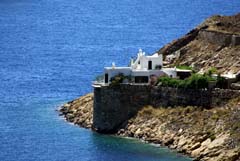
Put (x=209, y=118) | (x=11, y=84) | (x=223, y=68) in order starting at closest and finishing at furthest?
(x=209, y=118) → (x=223, y=68) → (x=11, y=84)

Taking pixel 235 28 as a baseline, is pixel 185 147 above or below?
below

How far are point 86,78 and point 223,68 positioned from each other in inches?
1477

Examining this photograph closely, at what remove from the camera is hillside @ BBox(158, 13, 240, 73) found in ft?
447

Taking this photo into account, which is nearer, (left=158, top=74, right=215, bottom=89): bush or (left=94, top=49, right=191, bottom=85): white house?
(left=158, top=74, right=215, bottom=89): bush

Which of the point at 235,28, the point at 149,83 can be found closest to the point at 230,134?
the point at 149,83

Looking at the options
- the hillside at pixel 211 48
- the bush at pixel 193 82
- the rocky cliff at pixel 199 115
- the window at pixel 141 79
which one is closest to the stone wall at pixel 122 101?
the bush at pixel 193 82

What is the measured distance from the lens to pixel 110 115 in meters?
134

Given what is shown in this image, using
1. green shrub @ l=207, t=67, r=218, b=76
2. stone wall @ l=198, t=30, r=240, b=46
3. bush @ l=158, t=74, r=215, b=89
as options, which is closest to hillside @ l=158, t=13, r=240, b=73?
stone wall @ l=198, t=30, r=240, b=46

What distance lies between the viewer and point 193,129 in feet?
410

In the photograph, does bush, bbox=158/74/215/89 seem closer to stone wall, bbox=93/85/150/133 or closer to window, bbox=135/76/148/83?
stone wall, bbox=93/85/150/133

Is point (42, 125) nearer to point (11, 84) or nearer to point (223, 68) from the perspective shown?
point (223, 68)

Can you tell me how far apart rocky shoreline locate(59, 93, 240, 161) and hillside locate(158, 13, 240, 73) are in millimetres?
7417

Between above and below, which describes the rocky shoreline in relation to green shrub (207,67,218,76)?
below

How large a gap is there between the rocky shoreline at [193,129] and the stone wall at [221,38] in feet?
37.7
